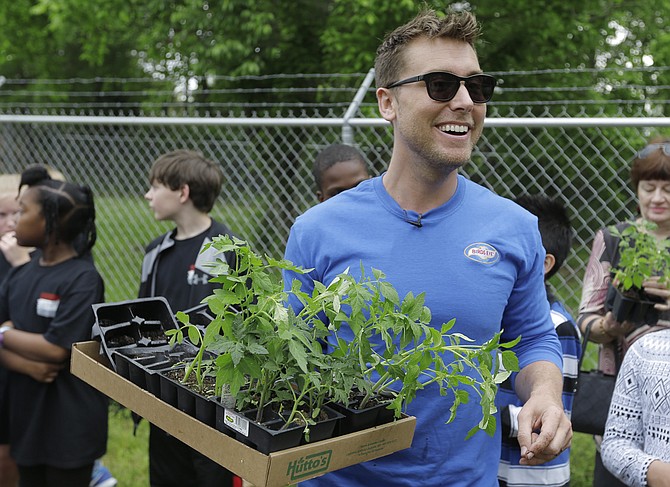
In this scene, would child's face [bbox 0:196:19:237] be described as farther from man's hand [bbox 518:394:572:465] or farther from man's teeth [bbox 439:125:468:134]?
man's hand [bbox 518:394:572:465]

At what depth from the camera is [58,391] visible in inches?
130

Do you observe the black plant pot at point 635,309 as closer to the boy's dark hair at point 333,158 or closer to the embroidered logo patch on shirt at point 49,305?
the boy's dark hair at point 333,158

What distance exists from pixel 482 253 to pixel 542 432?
1.59 feet

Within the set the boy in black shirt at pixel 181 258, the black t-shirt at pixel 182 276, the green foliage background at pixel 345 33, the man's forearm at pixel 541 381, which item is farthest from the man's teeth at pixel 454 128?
the green foliage background at pixel 345 33

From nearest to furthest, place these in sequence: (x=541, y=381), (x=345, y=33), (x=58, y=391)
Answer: (x=541, y=381) → (x=58, y=391) → (x=345, y=33)

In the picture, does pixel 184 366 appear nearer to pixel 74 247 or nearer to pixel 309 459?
pixel 309 459

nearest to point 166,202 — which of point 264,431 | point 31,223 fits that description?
point 31,223

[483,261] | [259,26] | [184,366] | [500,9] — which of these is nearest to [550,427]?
[483,261]

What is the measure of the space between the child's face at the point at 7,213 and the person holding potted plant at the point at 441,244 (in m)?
2.58

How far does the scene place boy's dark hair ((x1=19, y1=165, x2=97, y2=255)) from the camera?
3363 mm

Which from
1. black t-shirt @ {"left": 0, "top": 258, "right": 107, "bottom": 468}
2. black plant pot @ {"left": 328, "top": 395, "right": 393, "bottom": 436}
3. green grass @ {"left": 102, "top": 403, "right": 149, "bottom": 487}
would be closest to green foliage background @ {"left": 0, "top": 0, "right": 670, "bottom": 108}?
green grass @ {"left": 102, "top": 403, "right": 149, "bottom": 487}

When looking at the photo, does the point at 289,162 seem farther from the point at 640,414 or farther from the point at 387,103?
the point at 640,414

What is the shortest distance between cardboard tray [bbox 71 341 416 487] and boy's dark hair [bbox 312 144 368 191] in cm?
203

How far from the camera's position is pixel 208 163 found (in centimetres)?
394
